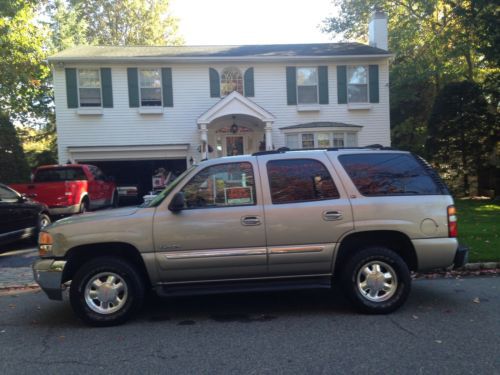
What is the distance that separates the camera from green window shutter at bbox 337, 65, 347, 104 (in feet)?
63.3

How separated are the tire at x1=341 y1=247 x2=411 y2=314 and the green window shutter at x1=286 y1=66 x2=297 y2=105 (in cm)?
1457

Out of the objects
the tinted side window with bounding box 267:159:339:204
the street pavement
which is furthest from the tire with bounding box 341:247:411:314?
the tinted side window with bounding box 267:159:339:204

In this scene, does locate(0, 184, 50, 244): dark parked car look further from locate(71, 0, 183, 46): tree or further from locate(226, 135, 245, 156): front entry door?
locate(71, 0, 183, 46): tree

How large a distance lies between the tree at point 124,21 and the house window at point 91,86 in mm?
18110

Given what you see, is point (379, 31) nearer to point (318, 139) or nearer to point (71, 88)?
point (318, 139)

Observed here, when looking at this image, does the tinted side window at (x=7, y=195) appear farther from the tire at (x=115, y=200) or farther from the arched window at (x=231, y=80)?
the arched window at (x=231, y=80)

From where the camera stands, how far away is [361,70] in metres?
19.5

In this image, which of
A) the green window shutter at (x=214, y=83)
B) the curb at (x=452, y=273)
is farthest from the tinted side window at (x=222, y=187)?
the green window shutter at (x=214, y=83)

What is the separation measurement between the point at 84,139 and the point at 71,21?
47.7 ft

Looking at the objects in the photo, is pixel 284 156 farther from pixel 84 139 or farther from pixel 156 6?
pixel 156 6

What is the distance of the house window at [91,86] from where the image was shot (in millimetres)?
18516

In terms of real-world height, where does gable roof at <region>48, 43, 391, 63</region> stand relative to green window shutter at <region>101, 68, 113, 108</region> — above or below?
above

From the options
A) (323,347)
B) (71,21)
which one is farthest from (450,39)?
(71,21)

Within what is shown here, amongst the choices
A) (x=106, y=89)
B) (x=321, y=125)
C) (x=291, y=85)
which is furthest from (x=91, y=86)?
(x=321, y=125)
